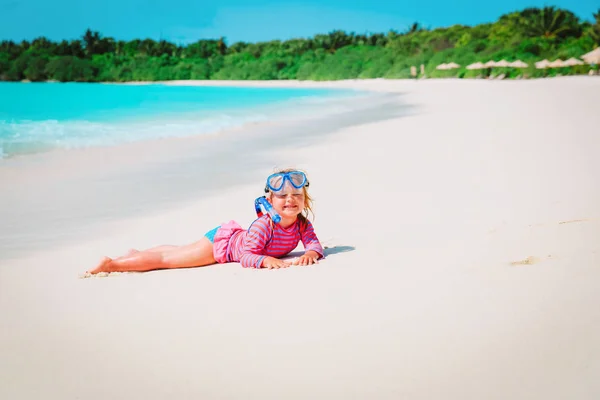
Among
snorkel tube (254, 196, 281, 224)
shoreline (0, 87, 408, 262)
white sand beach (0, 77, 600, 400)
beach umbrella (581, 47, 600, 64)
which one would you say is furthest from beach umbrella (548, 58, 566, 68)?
snorkel tube (254, 196, 281, 224)

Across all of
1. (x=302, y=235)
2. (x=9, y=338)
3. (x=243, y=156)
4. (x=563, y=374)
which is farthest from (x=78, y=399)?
(x=243, y=156)

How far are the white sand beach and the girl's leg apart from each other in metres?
0.11

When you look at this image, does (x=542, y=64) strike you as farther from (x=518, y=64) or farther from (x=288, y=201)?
(x=288, y=201)

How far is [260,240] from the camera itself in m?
3.53

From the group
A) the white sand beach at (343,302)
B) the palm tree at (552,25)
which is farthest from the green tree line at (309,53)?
the white sand beach at (343,302)

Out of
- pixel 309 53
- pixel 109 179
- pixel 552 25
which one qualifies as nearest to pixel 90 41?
pixel 309 53

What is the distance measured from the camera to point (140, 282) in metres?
3.28

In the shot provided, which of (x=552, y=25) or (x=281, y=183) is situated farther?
(x=552, y=25)

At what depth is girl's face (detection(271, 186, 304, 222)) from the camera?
352 cm

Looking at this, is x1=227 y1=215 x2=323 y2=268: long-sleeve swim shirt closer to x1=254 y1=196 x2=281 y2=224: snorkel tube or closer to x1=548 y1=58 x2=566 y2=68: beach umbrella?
x1=254 y1=196 x2=281 y2=224: snorkel tube

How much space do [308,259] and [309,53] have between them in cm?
7798

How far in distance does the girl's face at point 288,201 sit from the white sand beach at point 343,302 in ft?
1.15

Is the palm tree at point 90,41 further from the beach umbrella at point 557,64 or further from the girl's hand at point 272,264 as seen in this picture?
the girl's hand at point 272,264

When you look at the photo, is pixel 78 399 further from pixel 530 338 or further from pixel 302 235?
pixel 302 235
